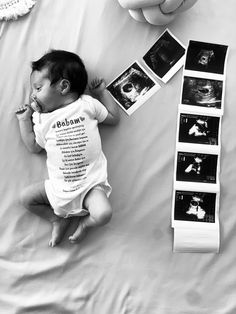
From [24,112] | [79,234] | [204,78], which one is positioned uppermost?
[204,78]

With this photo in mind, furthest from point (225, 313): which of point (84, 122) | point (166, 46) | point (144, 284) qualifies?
point (166, 46)

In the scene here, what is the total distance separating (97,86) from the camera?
51.1 inches

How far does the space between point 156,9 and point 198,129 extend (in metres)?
0.37

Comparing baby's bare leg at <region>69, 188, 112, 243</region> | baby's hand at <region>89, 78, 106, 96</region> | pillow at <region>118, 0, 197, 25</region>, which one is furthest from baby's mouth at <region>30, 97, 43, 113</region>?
pillow at <region>118, 0, 197, 25</region>

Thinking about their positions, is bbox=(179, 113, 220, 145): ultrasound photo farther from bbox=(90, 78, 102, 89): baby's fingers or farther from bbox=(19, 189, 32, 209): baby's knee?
bbox=(19, 189, 32, 209): baby's knee

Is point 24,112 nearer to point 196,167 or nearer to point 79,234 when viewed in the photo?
point 79,234

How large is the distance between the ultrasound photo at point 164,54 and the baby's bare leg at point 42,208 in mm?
484

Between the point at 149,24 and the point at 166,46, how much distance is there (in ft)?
0.28

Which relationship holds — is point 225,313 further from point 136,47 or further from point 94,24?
point 94,24

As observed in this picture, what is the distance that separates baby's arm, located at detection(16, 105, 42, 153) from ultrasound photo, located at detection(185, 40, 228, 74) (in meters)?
0.50

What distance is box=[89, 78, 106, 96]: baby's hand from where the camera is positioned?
1.30 metres

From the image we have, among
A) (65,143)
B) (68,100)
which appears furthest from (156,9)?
(65,143)

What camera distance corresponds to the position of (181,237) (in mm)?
1281

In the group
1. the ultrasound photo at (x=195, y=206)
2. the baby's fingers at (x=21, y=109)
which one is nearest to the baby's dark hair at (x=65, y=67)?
the baby's fingers at (x=21, y=109)
